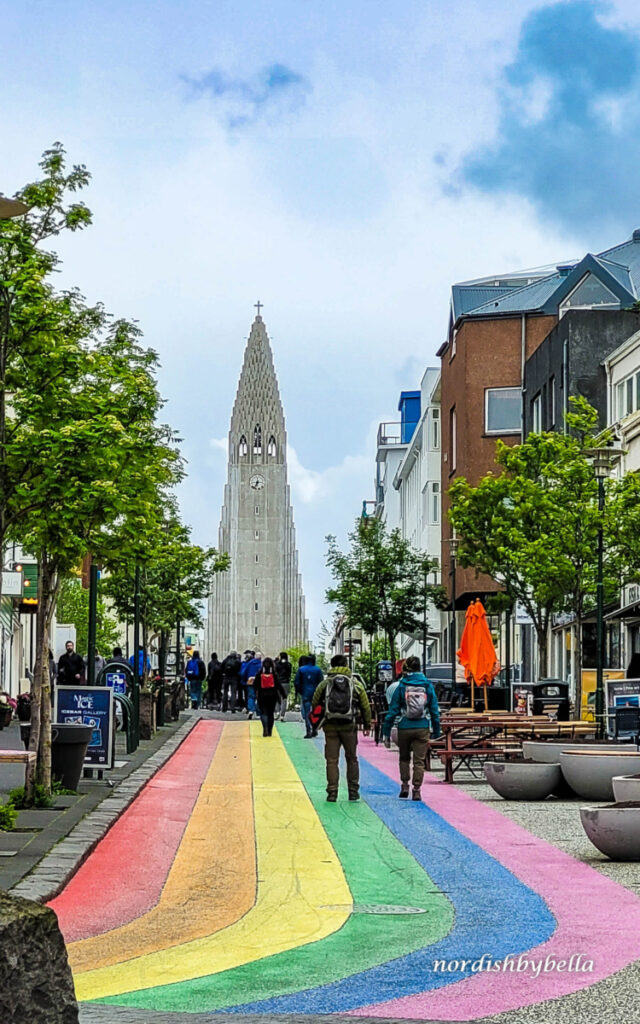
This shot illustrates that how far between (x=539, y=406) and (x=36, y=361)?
4299cm

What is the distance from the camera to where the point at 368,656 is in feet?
271

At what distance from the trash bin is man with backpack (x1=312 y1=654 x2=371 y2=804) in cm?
276

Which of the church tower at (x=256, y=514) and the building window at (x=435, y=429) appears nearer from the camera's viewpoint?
the building window at (x=435, y=429)

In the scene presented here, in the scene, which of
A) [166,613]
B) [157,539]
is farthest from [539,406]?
[157,539]

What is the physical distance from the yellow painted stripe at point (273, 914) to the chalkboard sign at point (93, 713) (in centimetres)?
329

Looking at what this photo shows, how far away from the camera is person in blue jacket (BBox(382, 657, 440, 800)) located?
1948cm

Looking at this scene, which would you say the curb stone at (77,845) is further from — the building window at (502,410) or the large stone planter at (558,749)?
the building window at (502,410)

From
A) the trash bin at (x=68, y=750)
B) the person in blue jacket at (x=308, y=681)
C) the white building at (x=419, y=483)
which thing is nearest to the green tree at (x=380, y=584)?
the white building at (x=419, y=483)

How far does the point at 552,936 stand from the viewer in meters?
9.64

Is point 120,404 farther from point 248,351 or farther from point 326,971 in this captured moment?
point 248,351

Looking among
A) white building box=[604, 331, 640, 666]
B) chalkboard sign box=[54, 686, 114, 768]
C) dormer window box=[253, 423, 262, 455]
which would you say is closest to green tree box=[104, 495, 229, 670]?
white building box=[604, 331, 640, 666]

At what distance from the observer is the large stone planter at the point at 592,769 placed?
17953mm

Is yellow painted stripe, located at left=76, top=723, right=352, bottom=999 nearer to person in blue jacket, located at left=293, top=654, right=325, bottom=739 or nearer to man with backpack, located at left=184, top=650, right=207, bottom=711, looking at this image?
person in blue jacket, located at left=293, top=654, right=325, bottom=739

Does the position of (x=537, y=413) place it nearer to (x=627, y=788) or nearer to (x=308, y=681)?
(x=308, y=681)
